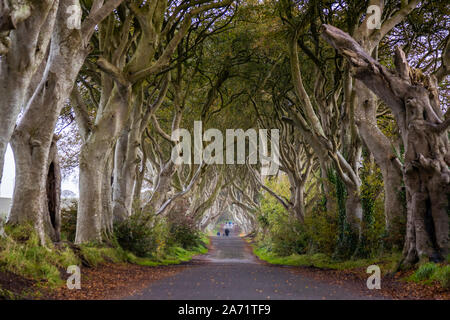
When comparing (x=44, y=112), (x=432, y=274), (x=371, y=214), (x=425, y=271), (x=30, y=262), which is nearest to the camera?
(x=30, y=262)

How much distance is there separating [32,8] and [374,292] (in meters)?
8.41

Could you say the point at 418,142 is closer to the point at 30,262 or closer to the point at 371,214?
the point at 371,214

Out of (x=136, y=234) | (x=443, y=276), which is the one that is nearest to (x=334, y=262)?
(x=443, y=276)

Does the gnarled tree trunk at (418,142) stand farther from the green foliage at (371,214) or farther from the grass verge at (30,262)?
the grass verge at (30,262)

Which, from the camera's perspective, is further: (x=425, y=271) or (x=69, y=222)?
(x=69, y=222)

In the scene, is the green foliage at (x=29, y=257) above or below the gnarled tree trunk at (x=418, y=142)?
below

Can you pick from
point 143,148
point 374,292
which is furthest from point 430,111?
point 143,148

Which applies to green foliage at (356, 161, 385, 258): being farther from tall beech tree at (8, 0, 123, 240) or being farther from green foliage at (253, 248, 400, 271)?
tall beech tree at (8, 0, 123, 240)

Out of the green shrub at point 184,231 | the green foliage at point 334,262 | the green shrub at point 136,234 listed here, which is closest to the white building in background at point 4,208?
the green shrub at point 136,234

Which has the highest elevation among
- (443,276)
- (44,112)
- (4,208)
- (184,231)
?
(44,112)

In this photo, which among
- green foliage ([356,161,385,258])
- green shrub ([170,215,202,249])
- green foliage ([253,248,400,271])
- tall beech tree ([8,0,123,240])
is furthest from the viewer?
green shrub ([170,215,202,249])

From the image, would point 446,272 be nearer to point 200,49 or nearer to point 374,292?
point 374,292

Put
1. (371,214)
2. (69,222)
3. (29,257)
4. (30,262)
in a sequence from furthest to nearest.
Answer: (69,222) → (371,214) → (29,257) → (30,262)

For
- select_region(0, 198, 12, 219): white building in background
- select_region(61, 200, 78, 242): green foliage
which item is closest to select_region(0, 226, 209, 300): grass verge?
select_region(0, 198, 12, 219): white building in background
